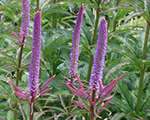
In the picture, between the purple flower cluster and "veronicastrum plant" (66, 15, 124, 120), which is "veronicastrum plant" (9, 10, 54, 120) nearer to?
the purple flower cluster

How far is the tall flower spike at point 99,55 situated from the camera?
131 cm

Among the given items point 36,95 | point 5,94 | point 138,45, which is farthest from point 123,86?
point 36,95

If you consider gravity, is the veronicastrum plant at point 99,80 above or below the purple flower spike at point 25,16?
below

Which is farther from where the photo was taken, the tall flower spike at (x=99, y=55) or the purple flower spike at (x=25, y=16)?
the purple flower spike at (x=25, y=16)

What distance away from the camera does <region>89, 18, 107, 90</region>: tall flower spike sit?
4.30 ft

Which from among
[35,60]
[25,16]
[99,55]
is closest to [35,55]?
[35,60]

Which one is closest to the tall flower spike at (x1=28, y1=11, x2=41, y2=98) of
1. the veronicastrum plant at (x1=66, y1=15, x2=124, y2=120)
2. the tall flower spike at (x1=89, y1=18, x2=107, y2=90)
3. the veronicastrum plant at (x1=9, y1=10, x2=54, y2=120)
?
the veronicastrum plant at (x1=9, y1=10, x2=54, y2=120)

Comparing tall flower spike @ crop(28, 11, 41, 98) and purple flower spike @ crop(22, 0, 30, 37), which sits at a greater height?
purple flower spike @ crop(22, 0, 30, 37)

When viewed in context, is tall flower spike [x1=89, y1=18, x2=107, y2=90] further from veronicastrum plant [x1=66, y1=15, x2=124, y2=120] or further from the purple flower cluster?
the purple flower cluster

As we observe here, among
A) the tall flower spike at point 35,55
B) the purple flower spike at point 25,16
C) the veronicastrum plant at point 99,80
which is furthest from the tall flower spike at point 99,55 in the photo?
the purple flower spike at point 25,16

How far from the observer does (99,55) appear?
52.9 inches

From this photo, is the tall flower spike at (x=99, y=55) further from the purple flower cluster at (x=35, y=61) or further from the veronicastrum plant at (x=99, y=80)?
the purple flower cluster at (x=35, y=61)

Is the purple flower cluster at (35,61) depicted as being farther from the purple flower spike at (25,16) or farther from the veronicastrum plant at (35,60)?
the purple flower spike at (25,16)

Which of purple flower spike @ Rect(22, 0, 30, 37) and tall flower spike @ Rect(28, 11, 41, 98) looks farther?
purple flower spike @ Rect(22, 0, 30, 37)
